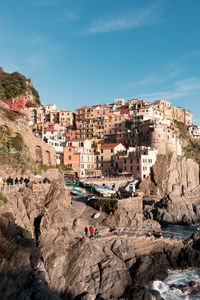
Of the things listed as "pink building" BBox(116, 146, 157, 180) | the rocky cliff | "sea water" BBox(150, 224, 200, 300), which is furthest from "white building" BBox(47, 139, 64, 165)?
"sea water" BBox(150, 224, 200, 300)

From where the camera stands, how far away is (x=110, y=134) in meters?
87.4

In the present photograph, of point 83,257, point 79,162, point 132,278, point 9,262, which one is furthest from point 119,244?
point 79,162

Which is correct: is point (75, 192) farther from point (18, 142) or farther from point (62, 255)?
point (62, 255)

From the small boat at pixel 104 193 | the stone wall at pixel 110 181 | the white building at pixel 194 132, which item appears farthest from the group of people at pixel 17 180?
the white building at pixel 194 132

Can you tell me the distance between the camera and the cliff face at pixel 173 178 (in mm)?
66938

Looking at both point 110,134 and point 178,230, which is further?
point 110,134

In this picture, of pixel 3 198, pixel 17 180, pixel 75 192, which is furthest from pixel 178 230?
pixel 3 198

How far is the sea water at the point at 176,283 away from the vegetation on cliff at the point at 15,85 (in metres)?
85.6

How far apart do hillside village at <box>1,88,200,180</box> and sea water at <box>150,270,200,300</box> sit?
109 ft

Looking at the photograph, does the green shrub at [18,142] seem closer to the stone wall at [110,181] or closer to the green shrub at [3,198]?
the stone wall at [110,181]

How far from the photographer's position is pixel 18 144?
147 feet

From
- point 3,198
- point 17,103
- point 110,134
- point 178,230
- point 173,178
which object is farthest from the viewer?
point 17,103

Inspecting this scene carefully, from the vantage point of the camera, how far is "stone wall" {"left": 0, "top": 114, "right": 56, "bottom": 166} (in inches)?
1857

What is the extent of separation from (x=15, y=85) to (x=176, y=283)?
9683 cm
